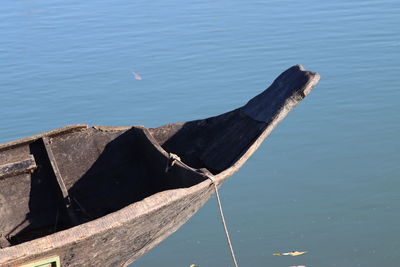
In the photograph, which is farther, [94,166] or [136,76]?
[136,76]

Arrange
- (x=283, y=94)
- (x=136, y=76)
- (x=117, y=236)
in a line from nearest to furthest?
(x=117, y=236), (x=283, y=94), (x=136, y=76)

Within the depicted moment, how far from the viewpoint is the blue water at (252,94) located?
4.80 meters

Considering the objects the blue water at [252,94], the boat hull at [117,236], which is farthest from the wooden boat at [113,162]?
the blue water at [252,94]

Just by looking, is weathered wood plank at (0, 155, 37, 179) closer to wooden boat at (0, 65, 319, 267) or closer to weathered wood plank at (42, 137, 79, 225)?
wooden boat at (0, 65, 319, 267)

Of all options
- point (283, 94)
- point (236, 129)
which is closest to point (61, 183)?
point (236, 129)

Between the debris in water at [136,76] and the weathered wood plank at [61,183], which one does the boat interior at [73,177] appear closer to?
the weathered wood plank at [61,183]

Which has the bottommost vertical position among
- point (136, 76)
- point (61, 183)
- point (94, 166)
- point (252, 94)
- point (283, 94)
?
point (61, 183)

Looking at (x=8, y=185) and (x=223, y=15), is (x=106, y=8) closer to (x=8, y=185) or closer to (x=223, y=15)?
(x=223, y=15)

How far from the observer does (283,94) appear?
14.0 feet

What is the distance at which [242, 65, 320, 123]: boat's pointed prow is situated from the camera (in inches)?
164

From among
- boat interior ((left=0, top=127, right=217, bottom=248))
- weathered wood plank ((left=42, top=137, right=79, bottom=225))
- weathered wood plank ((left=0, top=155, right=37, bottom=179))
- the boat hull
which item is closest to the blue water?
boat interior ((left=0, top=127, right=217, bottom=248))

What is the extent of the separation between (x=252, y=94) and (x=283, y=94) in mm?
3182

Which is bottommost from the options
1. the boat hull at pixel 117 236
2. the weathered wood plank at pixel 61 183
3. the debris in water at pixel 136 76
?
the boat hull at pixel 117 236

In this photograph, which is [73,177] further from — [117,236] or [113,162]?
[117,236]
